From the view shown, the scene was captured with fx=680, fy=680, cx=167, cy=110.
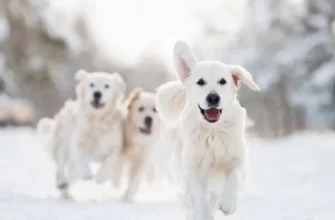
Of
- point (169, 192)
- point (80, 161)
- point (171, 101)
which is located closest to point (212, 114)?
point (171, 101)

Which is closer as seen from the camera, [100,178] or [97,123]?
[100,178]

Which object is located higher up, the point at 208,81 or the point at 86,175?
the point at 86,175

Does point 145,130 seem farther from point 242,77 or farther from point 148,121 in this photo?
point 242,77

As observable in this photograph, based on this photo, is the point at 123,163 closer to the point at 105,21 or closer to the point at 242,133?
the point at 242,133

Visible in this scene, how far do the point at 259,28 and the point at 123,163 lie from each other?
19.5 metres

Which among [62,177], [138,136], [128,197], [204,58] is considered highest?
[204,58]

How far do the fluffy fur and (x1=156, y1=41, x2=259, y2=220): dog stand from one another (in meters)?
3.14

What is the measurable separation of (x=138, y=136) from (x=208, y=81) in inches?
148

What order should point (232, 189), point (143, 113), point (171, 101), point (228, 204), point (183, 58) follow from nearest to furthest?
point (228, 204) → point (232, 189) → point (183, 58) → point (171, 101) → point (143, 113)

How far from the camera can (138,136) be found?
922 centimetres

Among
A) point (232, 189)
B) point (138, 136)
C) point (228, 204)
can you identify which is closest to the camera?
point (228, 204)

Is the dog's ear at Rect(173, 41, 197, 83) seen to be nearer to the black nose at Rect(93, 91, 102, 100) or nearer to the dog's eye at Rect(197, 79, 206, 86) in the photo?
the dog's eye at Rect(197, 79, 206, 86)

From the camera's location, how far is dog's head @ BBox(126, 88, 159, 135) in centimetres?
911

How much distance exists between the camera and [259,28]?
27938 mm
